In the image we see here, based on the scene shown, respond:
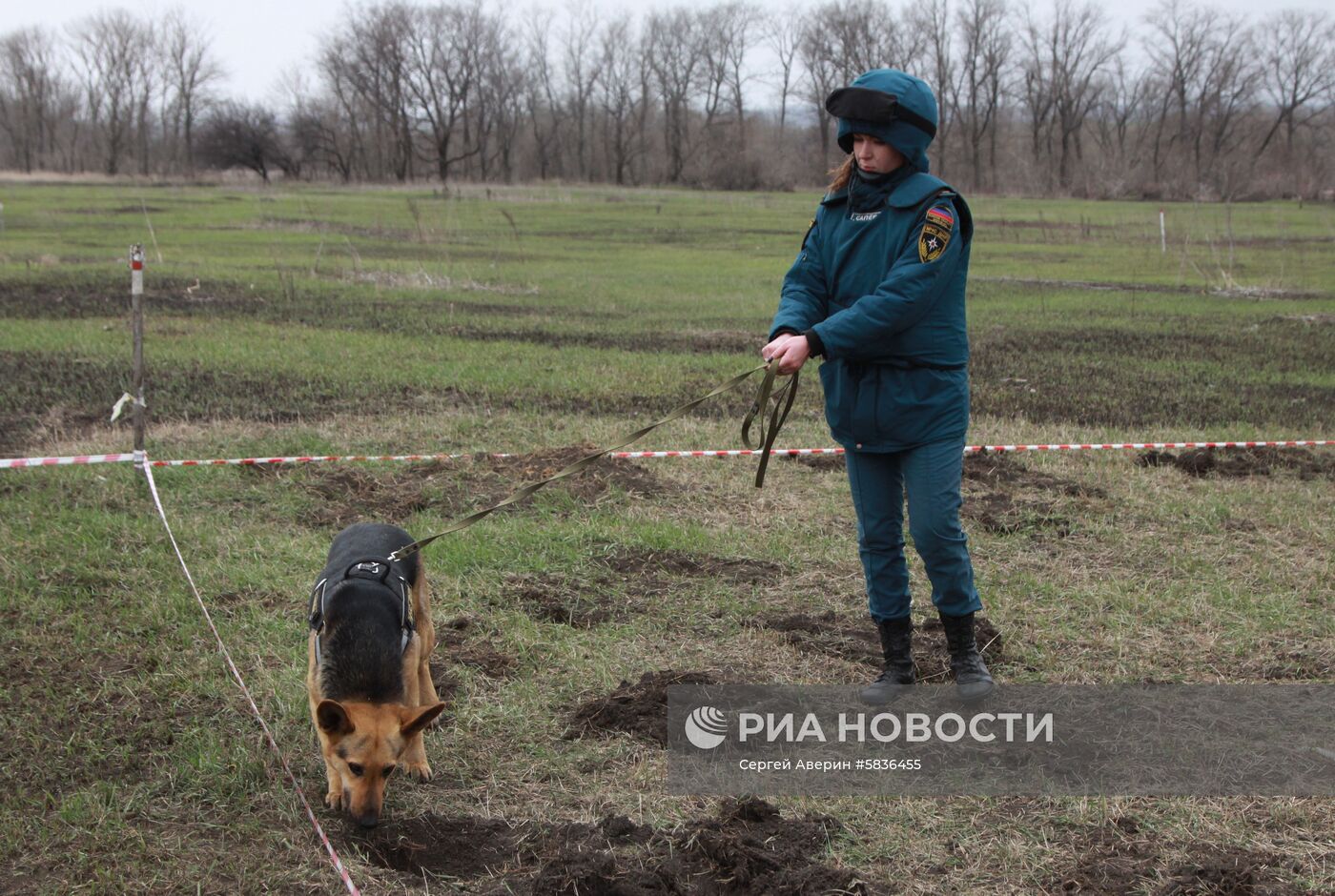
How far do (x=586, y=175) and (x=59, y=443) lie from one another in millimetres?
69351

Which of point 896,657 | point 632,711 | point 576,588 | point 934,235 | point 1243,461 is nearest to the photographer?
point 934,235

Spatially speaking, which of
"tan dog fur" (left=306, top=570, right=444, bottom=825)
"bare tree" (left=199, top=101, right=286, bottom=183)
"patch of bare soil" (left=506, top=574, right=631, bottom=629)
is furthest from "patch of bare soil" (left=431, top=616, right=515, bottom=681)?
"bare tree" (left=199, top=101, right=286, bottom=183)

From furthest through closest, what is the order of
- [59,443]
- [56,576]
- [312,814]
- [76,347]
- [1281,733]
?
[76,347] < [59,443] < [56,576] < [1281,733] < [312,814]

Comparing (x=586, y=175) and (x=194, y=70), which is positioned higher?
(x=194, y=70)

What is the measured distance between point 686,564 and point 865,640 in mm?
1240

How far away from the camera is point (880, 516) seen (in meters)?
4.28

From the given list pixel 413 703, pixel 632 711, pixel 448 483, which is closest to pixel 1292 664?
pixel 632 711

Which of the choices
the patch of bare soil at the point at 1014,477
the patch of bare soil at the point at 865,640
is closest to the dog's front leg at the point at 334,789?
the patch of bare soil at the point at 865,640

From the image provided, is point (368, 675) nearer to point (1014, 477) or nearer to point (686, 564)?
point (686, 564)

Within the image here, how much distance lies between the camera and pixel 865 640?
500cm

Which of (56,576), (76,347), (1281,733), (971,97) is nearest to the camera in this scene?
(1281,733)

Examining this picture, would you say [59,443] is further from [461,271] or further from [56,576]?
[461,271]

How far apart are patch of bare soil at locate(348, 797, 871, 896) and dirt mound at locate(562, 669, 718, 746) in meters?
0.60

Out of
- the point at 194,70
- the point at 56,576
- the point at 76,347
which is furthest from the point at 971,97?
the point at 56,576
